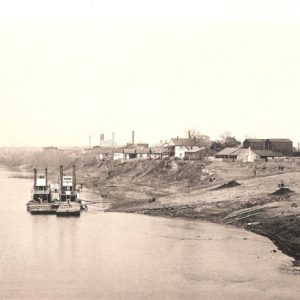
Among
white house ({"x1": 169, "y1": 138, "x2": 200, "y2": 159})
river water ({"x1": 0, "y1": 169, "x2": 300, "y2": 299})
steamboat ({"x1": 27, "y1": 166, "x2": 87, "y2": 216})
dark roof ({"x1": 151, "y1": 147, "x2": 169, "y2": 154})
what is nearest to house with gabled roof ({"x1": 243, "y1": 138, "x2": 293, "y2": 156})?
white house ({"x1": 169, "y1": 138, "x2": 200, "y2": 159})

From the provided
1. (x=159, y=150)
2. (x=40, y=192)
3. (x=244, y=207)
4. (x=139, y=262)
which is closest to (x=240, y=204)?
(x=244, y=207)

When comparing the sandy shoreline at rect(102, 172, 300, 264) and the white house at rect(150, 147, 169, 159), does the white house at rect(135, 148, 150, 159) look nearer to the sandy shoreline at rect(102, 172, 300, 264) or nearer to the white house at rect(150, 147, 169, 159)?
the white house at rect(150, 147, 169, 159)

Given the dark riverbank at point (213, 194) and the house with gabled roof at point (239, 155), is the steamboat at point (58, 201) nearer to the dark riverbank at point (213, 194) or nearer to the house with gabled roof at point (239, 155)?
the dark riverbank at point (213, 194)

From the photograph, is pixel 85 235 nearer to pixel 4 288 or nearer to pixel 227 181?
pixel 4 288

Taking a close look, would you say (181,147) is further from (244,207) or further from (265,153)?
(244,207)

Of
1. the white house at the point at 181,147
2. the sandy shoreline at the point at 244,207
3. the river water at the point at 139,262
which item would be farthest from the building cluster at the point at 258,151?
the river water at the point at 139,262
